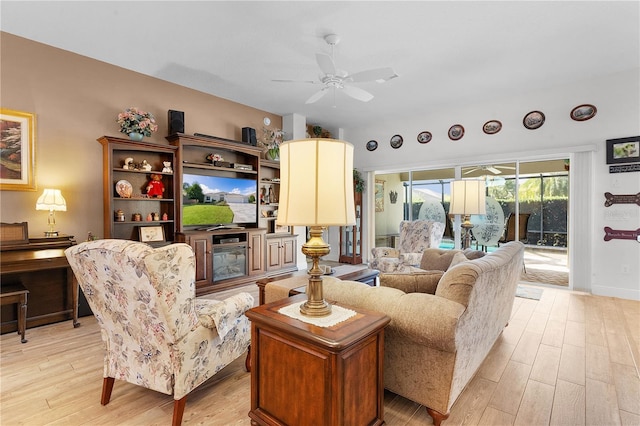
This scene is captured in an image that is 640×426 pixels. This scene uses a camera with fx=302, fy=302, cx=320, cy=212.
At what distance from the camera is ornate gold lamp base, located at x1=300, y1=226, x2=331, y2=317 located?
1447 mm

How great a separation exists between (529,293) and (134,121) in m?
5.84

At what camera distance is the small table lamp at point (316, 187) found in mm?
1375

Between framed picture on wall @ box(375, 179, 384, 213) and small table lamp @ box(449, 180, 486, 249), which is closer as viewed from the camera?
small table lamp @ box(449, 180, 486, 249)

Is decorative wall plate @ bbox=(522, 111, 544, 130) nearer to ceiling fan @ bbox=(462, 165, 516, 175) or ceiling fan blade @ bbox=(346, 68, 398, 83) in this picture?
ceiling fan @ bbox=(462, 165, 516, 175)

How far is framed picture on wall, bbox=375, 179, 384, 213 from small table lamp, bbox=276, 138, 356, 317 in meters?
5.52

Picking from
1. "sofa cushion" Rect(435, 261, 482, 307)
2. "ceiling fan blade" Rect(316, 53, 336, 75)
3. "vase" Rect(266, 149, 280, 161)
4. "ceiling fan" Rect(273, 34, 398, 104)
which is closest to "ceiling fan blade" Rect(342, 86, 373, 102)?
"ceiling fan" Rect(273, 34, 398, 104)

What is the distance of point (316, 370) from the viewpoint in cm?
130

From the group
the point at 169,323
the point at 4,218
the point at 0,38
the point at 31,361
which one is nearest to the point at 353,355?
the point at 169,323

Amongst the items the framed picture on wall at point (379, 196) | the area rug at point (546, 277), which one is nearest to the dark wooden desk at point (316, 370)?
the area rug at point (546, 277)

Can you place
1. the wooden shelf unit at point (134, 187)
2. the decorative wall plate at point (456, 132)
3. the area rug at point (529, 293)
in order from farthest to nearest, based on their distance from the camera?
the decorative wall plate at point (456, 132) → the area rug at point (529, 293) → the wooden shelf unit at point (134, 187)

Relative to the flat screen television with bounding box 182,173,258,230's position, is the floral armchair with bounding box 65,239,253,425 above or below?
below

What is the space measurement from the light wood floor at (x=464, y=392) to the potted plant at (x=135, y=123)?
7.78 ft

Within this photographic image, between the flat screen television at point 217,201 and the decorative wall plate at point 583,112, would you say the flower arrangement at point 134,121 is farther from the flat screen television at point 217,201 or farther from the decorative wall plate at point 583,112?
the decorative wall plate at point 583,112

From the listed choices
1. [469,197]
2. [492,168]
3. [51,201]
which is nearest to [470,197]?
[469,197]
